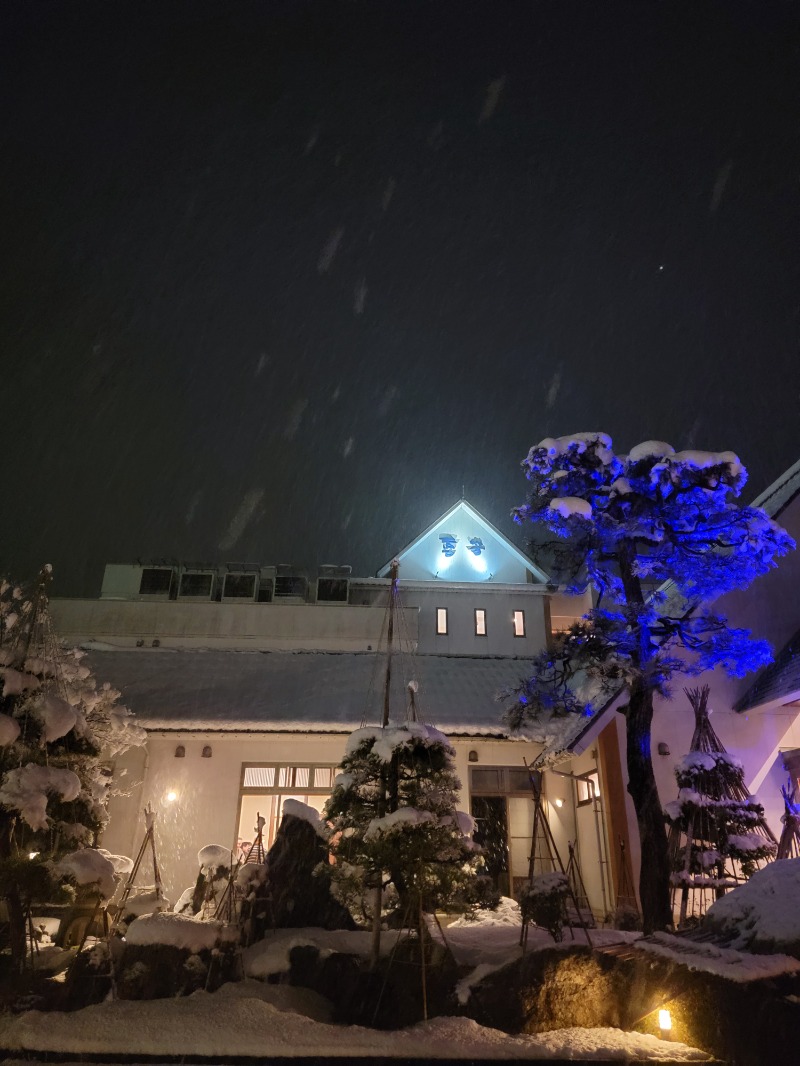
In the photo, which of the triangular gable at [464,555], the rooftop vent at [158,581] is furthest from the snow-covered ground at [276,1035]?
the rooftop vent at [158,581]

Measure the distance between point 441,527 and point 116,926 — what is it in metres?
15.7

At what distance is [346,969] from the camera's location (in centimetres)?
800

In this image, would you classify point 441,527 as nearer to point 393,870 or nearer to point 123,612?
point 123,612

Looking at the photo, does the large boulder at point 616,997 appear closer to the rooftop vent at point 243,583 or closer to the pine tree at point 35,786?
the pine tree at point 35,786

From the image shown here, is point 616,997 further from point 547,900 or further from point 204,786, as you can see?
Result: point 204,786

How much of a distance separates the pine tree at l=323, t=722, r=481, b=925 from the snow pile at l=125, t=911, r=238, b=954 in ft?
4.88

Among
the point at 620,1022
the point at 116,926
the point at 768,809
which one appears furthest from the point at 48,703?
the point at 768,809

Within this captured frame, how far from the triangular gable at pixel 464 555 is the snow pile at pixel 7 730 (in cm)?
1505

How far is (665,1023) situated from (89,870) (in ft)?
21.5

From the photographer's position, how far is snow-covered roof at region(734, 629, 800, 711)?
11.2m

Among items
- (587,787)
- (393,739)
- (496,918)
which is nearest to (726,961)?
(393,739)

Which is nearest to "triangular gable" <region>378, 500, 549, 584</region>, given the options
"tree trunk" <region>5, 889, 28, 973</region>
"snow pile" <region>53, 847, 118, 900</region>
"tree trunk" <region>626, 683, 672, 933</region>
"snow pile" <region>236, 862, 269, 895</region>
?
"tree trunk" <region>626, 683, 672, 933</region>

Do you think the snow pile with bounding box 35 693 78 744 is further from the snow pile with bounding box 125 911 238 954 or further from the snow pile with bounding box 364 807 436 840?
the snow pile with bounding box 364 807 436 840

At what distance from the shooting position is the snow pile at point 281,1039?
21.1 ft
